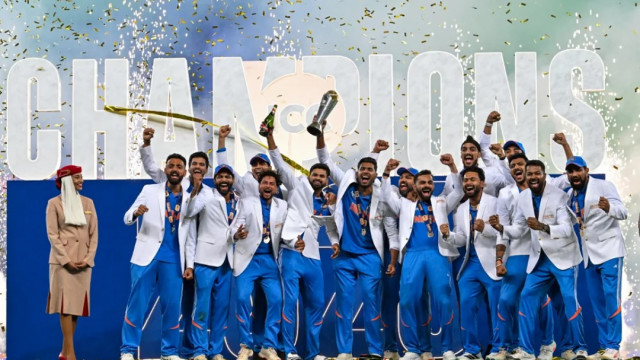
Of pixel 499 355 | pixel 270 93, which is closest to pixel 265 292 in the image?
pixel 499 355

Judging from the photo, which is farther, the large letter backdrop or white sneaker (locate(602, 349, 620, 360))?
the large letter backdrop

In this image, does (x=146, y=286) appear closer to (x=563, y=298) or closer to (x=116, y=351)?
(x=116, y=351)

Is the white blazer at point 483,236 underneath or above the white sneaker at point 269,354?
above

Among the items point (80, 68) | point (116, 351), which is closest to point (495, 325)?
point (116, 351)

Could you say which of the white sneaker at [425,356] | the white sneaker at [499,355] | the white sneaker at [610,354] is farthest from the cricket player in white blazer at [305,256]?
the white sneaker at [610,354]

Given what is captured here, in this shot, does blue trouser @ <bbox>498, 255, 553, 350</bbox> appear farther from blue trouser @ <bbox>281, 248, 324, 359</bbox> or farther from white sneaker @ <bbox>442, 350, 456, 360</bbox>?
blue trouser @ <bbox>281, 248, 324, 359</bbox>

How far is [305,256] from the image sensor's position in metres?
9.76

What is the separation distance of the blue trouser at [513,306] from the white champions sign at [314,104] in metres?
2.15

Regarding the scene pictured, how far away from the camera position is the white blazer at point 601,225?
9.30 metres

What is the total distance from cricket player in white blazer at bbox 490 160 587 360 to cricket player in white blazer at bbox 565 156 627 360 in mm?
130

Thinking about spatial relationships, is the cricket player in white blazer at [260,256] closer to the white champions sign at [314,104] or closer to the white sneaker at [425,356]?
the white sneaker at [425,356]

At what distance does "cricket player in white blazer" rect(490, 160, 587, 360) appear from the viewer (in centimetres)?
930

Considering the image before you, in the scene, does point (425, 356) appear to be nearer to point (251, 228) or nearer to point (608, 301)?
point (608, 301)

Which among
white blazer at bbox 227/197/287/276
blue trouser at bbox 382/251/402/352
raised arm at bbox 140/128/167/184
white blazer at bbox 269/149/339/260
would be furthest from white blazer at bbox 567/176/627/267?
raised arm at bbox 140/128/167/184
